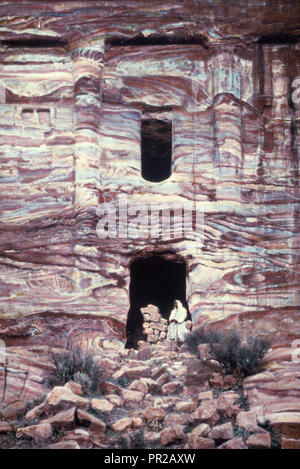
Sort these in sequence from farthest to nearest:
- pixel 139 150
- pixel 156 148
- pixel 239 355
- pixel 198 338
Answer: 1. pixel 156 148
2. pixel 139 150
3. pixel 198 338
4. pixel 239 355

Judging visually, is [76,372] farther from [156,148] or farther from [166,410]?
[156,148]

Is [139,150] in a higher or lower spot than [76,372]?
higher

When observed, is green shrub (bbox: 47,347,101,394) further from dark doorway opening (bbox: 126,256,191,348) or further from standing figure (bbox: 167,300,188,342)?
dark doorway opening (bbox: 126,256,191,348)

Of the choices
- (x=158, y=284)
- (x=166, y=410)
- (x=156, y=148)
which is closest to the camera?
(x=166, y=410)

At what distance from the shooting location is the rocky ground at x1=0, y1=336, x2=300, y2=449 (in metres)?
5.94

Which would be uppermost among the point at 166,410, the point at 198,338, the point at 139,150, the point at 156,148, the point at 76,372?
the point at 156,148

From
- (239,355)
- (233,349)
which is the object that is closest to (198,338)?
(233,349)

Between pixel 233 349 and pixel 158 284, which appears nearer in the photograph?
pixel 233 349

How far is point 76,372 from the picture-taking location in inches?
307

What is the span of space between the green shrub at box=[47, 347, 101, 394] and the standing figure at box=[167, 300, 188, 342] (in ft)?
7.07

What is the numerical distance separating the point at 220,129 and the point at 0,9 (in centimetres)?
492

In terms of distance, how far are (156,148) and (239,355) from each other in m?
5.76

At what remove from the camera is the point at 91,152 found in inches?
381

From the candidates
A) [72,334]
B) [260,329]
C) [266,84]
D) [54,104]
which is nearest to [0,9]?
[54,104]
